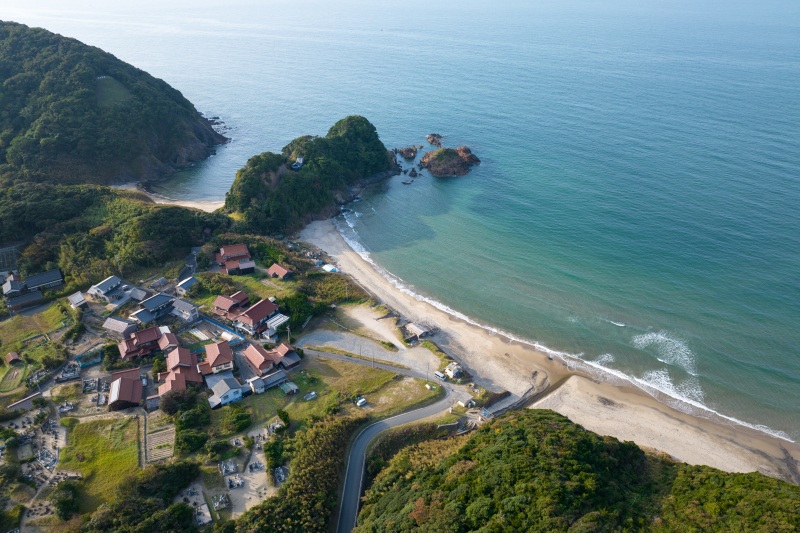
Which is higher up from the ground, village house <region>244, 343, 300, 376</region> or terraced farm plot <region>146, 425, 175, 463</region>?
village house <region>244, 343, 300, 376</region>

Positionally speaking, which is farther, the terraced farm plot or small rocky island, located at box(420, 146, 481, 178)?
small rocky island, located at box(420, 146, 481, 178)

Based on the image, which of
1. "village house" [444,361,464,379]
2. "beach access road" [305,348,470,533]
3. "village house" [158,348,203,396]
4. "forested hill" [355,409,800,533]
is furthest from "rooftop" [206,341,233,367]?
"village house" [444,361,464,379]

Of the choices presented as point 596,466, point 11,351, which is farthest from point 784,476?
point 11,351

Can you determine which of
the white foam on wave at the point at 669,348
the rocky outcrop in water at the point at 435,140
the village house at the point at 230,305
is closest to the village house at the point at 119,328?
the village house at the point at 230,305

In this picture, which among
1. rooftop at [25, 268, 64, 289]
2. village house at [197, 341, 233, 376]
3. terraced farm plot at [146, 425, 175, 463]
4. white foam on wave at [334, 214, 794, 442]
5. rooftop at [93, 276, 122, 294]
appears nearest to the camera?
terraced farm plot at [146, 425, 175, 463]

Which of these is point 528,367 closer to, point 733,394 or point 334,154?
point 733,394

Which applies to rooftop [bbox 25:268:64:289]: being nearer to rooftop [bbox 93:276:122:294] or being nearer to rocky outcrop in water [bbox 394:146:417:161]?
rooftop [bbox 93:276:122:294]
